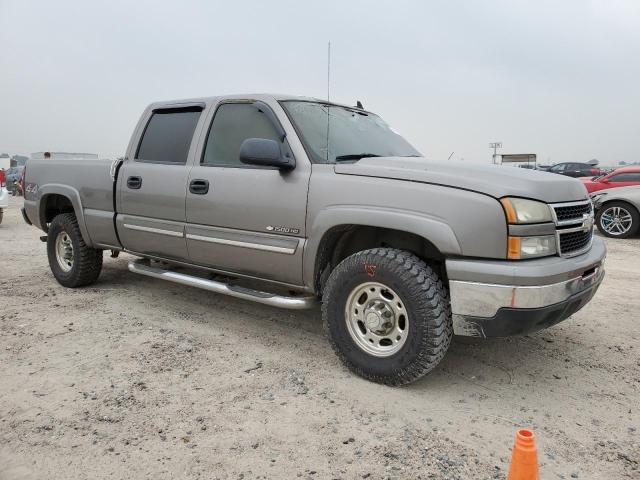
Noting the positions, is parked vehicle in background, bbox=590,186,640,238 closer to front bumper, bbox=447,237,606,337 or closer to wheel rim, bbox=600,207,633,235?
wheel rim, bbox=600,207,633,235

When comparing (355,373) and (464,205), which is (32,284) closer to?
(355,373)

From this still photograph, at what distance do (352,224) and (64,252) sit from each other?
12.6ft

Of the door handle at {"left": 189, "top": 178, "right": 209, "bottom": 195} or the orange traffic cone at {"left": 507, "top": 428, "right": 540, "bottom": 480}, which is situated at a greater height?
the door handle at {"left": 189, "top": 178, "right": 209, "bottom": 195}

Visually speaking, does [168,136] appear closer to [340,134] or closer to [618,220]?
[340,134]

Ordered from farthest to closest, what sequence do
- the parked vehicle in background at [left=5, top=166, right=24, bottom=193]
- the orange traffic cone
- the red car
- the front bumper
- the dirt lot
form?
1. the parked vehicle in background at [left=5, top=166, right=24, bottom=193]
2. the red car
3. the front bumper
4. the dirt lot
5. the orange traffic cone

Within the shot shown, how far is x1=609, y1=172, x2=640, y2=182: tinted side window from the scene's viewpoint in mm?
11453

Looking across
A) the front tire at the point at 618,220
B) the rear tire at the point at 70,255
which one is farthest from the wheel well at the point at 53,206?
the front tire at the point at 618,220

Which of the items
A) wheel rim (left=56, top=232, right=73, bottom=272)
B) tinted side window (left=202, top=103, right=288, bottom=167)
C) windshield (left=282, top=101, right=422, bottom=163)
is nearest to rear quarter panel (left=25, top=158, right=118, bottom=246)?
wheel rim (left=56, top=232, right=73, bottom=272)


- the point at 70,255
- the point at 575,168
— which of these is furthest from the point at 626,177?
the point at 575,168

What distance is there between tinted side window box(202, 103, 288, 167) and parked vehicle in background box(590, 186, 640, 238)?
28.5 ft

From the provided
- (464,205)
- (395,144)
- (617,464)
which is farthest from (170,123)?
(617,464)

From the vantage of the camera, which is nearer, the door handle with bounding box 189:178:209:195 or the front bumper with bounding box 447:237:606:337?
the front bumper with bounding box 447:237:606:337

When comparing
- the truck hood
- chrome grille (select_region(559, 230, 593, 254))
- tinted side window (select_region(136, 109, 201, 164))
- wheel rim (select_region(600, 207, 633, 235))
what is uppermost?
tinted side window (select_region(136, 109, 201, 164))

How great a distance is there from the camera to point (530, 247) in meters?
2.81
